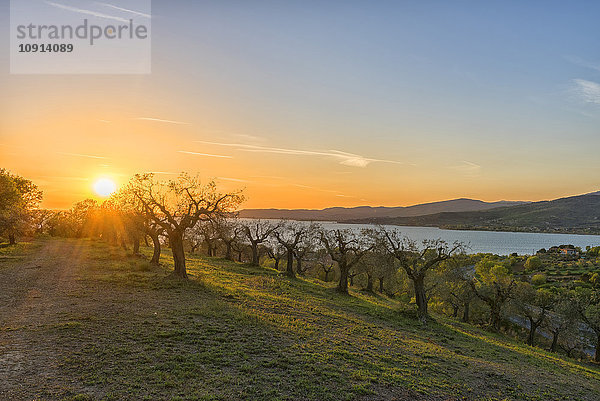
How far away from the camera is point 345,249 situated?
3969 cm

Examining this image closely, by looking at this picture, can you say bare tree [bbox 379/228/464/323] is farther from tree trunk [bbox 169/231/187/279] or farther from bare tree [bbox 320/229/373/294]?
tree trunk [bbox 169/231/187/279]

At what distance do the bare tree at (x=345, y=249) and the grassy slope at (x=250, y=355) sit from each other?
13812mm

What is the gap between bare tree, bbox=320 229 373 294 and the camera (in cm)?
3762

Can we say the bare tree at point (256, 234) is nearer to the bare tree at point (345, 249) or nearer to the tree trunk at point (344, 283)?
the bare tree at point (345, 249)

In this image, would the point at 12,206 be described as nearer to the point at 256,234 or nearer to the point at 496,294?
the point at 256,234

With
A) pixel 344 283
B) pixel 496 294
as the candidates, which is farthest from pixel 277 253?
pixel 496 294

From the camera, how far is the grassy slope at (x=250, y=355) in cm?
979

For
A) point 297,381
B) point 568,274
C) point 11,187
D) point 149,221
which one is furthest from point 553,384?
point 568,274

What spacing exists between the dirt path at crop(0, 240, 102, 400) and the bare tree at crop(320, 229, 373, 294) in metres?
26.7

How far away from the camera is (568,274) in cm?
10256

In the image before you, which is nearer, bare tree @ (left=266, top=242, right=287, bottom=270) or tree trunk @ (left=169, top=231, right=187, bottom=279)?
tree trunk @ (left=169, top=231, right=187, bottom=279)

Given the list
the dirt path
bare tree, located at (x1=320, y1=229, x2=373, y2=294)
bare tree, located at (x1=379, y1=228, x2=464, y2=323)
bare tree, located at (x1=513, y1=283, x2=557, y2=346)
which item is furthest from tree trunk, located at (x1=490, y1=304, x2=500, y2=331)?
the dirt path

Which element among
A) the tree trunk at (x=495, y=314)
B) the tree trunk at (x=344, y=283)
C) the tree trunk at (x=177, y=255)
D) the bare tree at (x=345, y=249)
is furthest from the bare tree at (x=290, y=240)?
the tree trunk at (x=495, y=314)

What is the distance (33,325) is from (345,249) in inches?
1248
